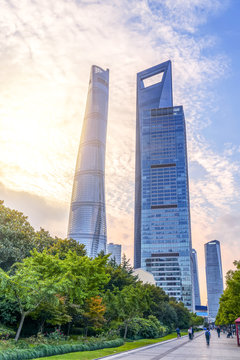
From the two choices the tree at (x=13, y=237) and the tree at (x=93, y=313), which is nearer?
the tree at (x=93, y=313)

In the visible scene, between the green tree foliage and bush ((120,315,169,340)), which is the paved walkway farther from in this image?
the green tree foliage

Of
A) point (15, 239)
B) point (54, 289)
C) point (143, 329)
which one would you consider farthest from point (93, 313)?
point (15, 239)

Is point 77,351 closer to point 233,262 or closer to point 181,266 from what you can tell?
point 233,262

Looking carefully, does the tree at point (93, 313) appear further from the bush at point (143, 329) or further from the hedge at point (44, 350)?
the bush at point (143, 329)

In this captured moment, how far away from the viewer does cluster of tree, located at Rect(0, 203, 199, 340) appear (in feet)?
83.4

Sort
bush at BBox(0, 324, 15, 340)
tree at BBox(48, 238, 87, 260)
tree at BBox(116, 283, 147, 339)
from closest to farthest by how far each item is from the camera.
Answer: bush at BBox(0, 324, 15, 340), tree at BBox(116, 283, 147, 339), tree at BBox(48, 238, 87, 260)

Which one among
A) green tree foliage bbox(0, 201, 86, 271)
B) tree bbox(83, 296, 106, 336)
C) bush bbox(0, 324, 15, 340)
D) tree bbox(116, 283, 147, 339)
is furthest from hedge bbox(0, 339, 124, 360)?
green tree foliage bbox(0, 201, 86, 271)

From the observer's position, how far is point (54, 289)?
1011 inches

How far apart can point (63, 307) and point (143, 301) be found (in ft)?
64.2

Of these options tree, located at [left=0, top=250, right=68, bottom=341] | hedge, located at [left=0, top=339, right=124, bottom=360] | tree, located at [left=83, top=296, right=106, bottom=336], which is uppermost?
tree, located at [left=0, top=250, right=68, bottom=341]

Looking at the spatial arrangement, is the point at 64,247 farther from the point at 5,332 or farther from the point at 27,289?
the point at 27,289

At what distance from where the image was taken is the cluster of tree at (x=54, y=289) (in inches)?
1001

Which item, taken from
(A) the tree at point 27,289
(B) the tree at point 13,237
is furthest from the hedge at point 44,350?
(B) the tree at point 13,237

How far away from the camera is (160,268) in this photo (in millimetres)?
193750
